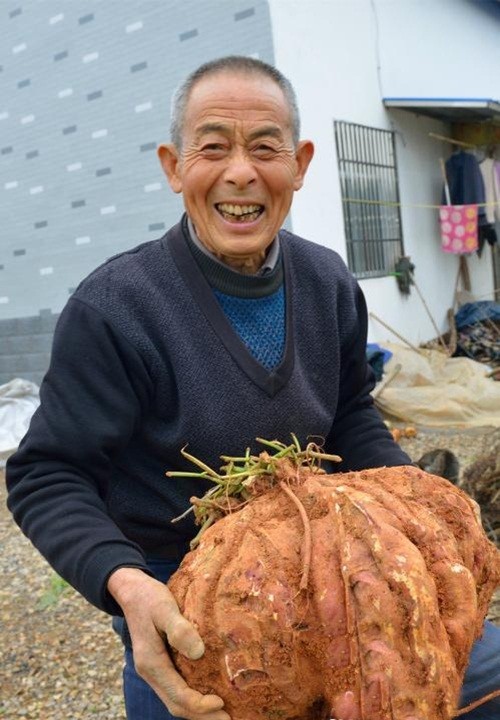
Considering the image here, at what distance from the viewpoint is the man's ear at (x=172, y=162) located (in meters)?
1.95

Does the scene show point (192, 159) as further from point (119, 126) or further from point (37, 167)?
point (37, 167)

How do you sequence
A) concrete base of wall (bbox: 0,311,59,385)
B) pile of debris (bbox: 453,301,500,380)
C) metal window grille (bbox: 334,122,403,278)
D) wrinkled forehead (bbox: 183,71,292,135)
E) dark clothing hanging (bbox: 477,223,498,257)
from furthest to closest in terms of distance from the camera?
dark clothing hanging (bbox: 477,223,498,257), pile of debris (bbox: 453,301,500,380), concrete base of wall (bbox: 0,311,59,385), metal window grille (bbox: 334,122,403,278), wrinkled forehead (bbox: 183,71,292,135)

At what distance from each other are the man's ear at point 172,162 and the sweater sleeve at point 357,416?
639mm

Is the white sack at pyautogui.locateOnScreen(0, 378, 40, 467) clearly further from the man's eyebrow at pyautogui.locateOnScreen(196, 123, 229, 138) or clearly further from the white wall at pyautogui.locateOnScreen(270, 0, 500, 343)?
the man's eyebrow at pyautogui.locateOnScreen(196, 123, 229, 138)

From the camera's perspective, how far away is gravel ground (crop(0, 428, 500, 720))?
10.7 feet

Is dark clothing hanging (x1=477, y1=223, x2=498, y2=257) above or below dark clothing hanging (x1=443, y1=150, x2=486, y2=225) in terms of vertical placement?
below

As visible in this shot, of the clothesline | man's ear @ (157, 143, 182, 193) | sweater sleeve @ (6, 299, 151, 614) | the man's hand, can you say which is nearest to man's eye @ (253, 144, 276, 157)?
man's ear @ (157, 143, 182, 193)

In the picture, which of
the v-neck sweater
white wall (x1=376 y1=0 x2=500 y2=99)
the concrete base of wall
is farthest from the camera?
the concrete base of wall

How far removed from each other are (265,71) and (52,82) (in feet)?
24.8

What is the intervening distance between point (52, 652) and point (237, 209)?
9.16 feet

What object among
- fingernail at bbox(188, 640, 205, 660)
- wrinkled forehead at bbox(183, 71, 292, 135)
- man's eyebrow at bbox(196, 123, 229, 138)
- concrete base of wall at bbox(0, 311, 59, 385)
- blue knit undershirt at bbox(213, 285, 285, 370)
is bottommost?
concrete base of wall at bbox(0, 311, 59, 385)

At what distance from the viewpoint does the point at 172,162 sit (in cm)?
198

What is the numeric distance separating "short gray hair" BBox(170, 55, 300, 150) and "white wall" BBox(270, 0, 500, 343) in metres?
5.19

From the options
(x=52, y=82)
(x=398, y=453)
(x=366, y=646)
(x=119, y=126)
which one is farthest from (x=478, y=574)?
(x=52, y=82)
